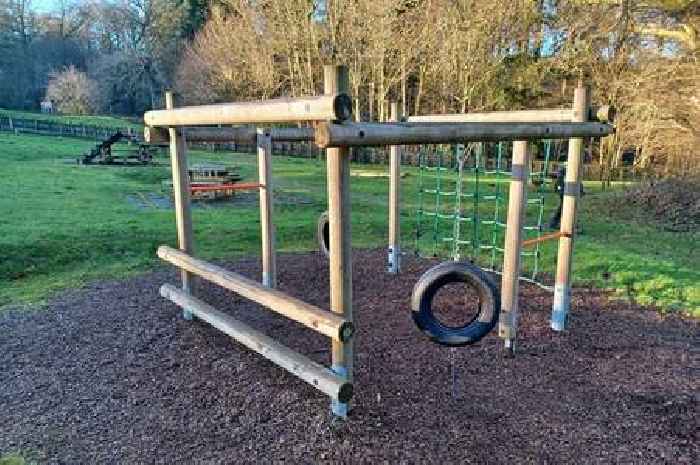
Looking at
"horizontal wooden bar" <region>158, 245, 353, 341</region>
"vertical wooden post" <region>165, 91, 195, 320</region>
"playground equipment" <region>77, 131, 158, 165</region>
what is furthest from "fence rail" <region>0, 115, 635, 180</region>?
"horizontal wooden bar" <region>158, 245, 353, 341</region>

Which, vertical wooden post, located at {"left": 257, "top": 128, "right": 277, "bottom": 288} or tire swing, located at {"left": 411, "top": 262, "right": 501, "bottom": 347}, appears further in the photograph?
vertical wooden post, located at {"left": 257, "top": 128, "right": 277, "bottom": 288}

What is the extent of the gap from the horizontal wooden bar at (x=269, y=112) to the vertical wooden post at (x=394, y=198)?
297cm

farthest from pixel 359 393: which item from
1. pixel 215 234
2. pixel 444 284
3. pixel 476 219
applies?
pixel 215 234

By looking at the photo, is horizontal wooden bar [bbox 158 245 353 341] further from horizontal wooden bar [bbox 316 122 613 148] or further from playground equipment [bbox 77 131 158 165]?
playground equipment [bbox 77 131 158 165]

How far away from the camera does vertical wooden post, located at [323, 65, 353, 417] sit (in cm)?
322

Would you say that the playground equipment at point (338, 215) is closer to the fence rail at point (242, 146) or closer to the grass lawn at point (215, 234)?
the grass lawn at point (215, 234)

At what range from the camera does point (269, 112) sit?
3426mm

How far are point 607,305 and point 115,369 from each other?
560cm

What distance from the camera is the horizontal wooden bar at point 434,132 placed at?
2910 mm

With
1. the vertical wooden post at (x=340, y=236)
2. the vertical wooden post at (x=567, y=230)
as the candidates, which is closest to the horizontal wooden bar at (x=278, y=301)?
the vertical wooden post at (x=340, y=236)

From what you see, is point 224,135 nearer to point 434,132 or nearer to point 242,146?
point 434,132

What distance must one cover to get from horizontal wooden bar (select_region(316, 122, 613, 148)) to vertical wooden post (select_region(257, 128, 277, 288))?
306cm

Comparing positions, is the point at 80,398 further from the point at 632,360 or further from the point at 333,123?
the point at 632,360

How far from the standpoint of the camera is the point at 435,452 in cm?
333
